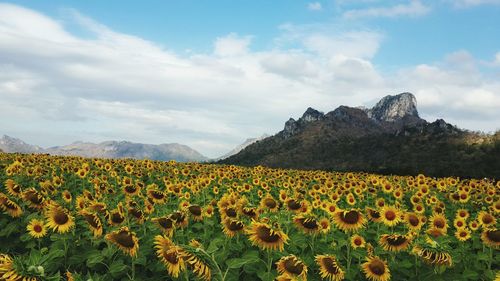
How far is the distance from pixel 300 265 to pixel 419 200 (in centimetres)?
1145

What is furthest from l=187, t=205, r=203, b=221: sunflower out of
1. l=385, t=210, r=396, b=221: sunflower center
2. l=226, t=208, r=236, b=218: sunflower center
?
l=385, t=210, r=396, b=221: sunflower center

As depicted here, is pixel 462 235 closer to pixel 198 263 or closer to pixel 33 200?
pixel 198 263

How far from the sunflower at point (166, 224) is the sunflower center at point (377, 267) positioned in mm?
2963

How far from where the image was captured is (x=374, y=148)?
365ft

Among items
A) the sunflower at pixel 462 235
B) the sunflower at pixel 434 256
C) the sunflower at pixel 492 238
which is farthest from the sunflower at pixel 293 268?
the sunflower at pixel 462 235

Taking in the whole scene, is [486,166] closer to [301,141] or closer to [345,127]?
[301,141]

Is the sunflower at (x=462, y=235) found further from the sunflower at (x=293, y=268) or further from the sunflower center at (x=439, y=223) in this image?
the sunflower at (x=293, y=268)

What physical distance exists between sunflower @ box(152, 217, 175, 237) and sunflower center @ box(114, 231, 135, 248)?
0.72 meters

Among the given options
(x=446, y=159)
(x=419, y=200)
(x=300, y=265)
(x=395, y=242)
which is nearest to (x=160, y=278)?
(x=300, y=265)

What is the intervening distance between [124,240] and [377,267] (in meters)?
3.56

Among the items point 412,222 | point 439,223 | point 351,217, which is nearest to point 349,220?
point 351,217

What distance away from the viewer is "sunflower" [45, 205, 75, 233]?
265 inches

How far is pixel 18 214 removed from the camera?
7832mm

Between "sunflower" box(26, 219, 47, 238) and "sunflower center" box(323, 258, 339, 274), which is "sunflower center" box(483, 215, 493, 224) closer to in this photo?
"sunflower center" box(323, 258, 339, 274)
